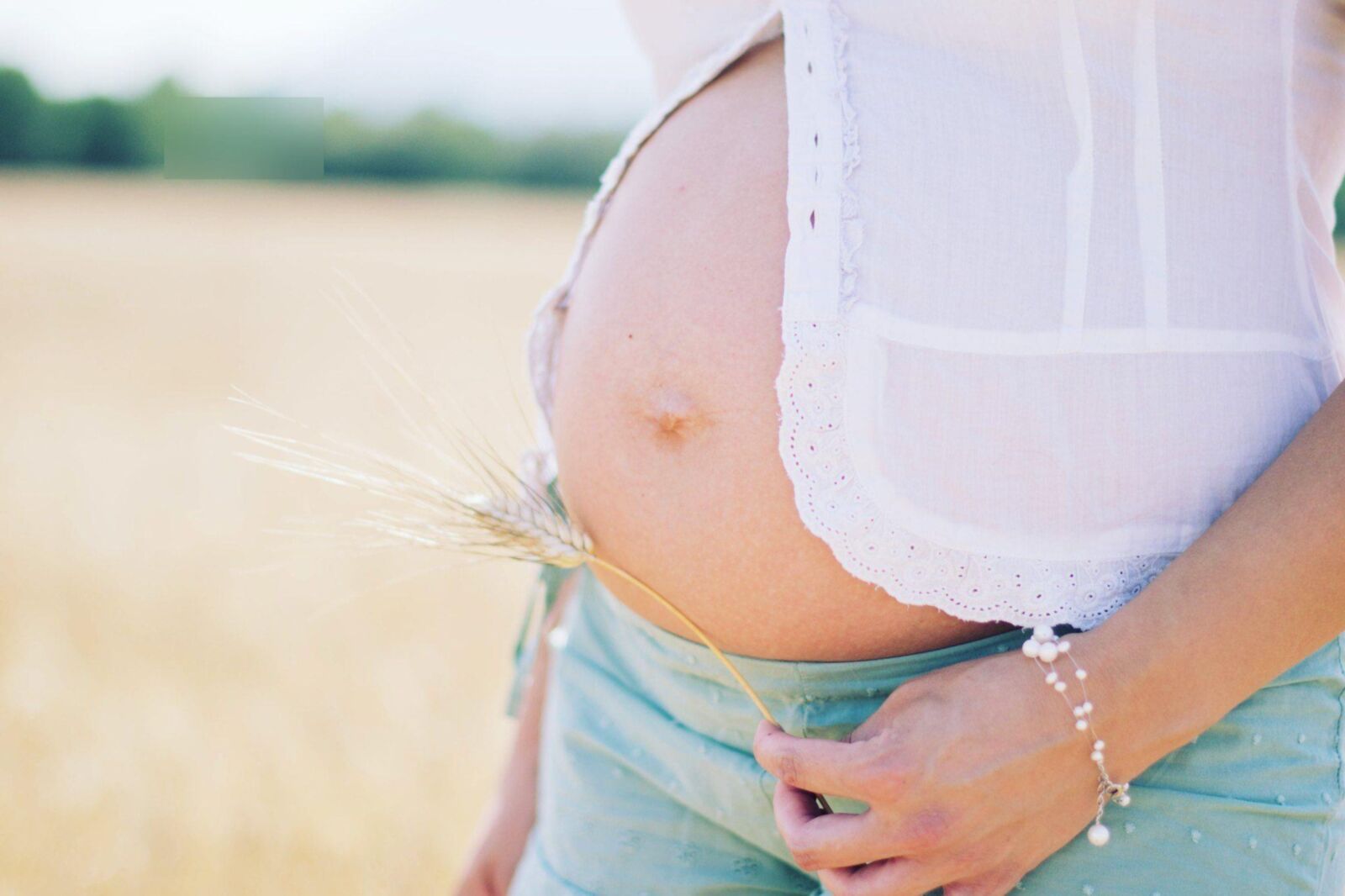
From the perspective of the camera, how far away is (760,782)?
1.00 metres

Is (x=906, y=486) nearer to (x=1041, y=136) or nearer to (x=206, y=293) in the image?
(x=1041, y=136)

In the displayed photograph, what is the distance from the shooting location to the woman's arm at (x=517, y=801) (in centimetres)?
137

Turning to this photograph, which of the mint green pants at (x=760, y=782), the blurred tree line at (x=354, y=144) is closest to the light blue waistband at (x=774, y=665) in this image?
the mint green pants at (x=760, y=782)

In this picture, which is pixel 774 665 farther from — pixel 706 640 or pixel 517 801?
pixel 517 801

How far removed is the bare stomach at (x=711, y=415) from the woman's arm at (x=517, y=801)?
35 cm

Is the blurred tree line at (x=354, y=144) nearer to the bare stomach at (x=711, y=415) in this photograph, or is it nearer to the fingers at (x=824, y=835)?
the bare stomach at (x=711, y=415)

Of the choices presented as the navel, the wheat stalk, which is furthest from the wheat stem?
the navel

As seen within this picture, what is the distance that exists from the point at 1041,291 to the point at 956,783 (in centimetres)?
36

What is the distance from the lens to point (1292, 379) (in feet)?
2.90

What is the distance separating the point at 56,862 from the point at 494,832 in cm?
157

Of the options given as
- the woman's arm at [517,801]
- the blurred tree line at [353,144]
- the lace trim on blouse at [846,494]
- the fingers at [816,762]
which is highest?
the lace trim on blouse at [846,494]

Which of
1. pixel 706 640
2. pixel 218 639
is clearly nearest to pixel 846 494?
pixel 706 640

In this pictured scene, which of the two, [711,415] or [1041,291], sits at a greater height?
[1041,291]

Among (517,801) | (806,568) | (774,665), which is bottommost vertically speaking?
(517,801)
